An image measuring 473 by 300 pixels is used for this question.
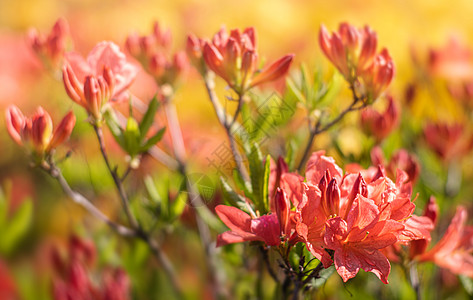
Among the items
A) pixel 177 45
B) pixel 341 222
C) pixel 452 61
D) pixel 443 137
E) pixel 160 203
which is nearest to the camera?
pixel 341 222

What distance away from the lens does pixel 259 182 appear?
43cm

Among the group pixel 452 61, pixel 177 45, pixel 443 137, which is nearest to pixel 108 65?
pixel 443 137

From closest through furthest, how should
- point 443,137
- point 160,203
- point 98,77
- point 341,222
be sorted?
point 341,222 → point 98,77 → point 160,203 → point 443,137

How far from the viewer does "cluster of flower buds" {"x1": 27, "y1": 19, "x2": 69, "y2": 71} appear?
1.98 feet

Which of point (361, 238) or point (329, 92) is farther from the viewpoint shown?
point (329, 92)

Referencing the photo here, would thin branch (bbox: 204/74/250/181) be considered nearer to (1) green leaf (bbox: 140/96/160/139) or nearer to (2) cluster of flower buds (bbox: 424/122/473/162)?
(1) green leaf (bbox: 140/96/160/139)

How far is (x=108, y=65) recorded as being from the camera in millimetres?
488

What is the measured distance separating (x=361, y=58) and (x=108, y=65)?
253 mm

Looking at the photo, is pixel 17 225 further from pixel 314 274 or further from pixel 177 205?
pixel 314 274

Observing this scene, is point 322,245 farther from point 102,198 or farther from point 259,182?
point 102,198

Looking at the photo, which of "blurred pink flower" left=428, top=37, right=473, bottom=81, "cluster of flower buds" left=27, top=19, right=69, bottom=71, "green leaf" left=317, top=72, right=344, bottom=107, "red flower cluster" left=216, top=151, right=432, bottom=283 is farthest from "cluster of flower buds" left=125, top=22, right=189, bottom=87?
"blurred pink flower" left=428, top=37, right=473, bottom=81

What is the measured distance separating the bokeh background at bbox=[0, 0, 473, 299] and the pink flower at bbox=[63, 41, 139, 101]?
0.38 metres

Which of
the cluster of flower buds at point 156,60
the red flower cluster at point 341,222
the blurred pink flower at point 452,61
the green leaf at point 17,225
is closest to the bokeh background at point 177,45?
the blurred pink flower at point 452,61

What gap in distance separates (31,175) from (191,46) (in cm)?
101
